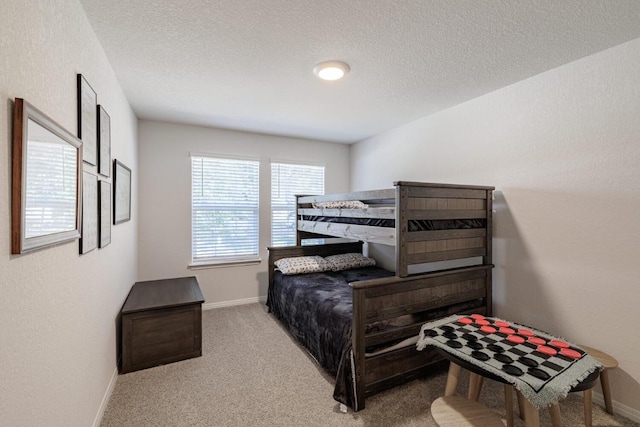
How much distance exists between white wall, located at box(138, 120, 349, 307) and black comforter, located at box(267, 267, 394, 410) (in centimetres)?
62

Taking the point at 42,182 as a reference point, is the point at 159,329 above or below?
below

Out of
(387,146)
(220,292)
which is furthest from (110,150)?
(387,146)

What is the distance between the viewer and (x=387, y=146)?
12.9 ft

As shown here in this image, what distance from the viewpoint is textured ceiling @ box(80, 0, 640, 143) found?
156cm

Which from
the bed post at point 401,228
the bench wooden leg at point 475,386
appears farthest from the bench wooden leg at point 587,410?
the bed post at point 401,228

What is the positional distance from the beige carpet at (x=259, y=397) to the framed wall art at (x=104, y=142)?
5.34 feet

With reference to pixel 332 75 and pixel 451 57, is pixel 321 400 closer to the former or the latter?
pixel 332 75

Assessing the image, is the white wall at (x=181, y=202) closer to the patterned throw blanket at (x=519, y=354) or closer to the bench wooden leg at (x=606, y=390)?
the patterned throw blanket at (x=519, y=354)

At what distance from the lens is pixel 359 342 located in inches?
78.4

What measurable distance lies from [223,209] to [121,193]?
1485 mm

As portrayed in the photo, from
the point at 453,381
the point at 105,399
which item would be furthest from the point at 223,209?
the point at 453,381

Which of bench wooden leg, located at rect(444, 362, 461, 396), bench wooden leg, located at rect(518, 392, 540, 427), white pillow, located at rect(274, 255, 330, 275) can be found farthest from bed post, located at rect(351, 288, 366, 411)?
white pillow, located at rect(274, 255, 330, 275)

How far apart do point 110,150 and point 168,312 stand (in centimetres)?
142

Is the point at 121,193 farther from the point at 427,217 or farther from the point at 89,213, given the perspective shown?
the point at 427,217
